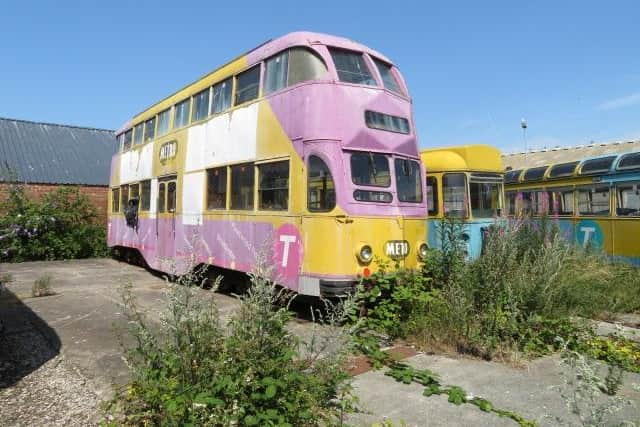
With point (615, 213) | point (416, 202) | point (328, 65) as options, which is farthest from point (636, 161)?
point (328, 65)

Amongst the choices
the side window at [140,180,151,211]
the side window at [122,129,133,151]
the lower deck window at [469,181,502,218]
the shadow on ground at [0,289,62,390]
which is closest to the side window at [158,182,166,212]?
the side window at [140,180,151,211]

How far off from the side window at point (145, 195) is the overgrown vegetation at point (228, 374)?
9232mm

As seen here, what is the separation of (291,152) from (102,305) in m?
4.61

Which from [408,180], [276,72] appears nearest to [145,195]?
[276,72]

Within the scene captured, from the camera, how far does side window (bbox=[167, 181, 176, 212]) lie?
10.7 meters

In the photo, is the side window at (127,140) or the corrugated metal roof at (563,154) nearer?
the side window at (127,140)

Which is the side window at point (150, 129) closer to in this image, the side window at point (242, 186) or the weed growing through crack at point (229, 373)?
the side window at point (242, 186)

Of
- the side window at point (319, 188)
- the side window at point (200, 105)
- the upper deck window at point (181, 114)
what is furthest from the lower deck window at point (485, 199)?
the upper deck window at point (181, 114)

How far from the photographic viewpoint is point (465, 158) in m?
10.3

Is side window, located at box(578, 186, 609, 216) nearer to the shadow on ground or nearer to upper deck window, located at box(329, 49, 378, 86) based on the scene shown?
upper deck window, located at box(329, 49, 378, 86)

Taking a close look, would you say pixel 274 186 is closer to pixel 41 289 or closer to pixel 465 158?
pixel 465 158

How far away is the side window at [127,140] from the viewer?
14.2m

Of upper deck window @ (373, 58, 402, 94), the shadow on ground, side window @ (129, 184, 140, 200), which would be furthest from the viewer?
side window @ (129, 184, 140, 200)

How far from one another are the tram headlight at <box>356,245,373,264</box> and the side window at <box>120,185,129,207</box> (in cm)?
992
